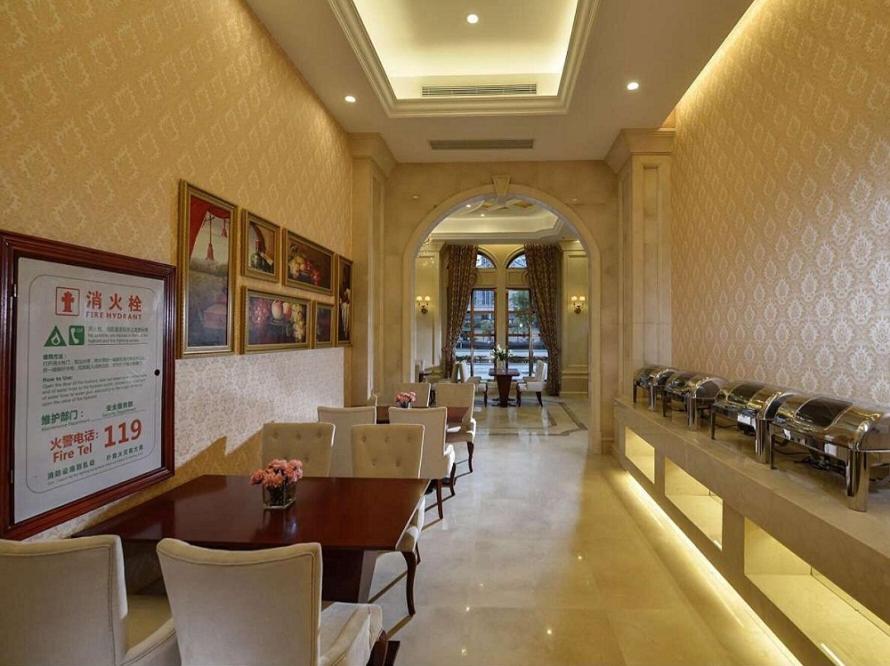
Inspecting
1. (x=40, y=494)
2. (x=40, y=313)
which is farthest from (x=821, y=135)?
(x=40, y=494)

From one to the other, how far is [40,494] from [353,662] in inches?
53.7

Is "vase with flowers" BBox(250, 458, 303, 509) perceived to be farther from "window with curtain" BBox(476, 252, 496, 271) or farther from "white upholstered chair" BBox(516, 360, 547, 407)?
"window with curtain" BBox(476, 252, 496, 271)

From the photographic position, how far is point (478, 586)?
9.62 ft

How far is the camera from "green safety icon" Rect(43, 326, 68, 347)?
180cm

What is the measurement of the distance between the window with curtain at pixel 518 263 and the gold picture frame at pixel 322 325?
8642mm

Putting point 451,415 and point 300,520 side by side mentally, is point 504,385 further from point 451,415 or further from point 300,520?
point 300,520

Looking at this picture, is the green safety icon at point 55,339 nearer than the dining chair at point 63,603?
No

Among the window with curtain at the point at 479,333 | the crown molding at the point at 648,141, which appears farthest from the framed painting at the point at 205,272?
the window with curtain at the point at 479,333

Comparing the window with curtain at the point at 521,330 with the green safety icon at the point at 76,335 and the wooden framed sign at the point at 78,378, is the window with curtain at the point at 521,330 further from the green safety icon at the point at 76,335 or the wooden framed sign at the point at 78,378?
the green safety icon at the point at 76,335

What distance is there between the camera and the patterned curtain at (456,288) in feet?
40.9

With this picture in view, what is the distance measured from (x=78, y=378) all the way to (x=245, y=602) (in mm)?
1313

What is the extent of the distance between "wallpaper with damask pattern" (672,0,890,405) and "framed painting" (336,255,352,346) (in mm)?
3791

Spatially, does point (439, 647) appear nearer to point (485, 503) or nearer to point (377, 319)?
point (485, 503)

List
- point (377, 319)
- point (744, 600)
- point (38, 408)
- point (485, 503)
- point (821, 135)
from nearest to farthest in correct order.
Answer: point (38, 408)
point (744, 600)
point (821, 135)
point (485, 503)
point (377, 319)
